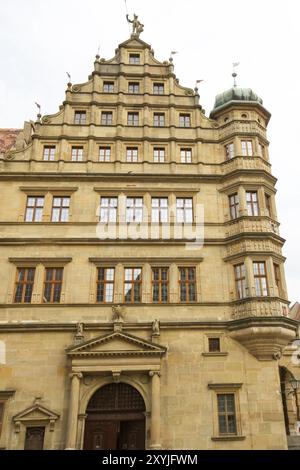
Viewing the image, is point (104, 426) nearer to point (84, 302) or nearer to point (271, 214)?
point (84, 302)

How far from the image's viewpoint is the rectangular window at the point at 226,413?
1738 centimetres

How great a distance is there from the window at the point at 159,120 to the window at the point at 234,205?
19.0ft

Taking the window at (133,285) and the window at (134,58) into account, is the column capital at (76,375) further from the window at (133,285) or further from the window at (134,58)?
the window at (134,58)

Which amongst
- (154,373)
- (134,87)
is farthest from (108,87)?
(154,373)

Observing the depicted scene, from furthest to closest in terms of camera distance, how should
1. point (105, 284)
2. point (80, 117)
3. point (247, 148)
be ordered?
point (80, 117), point (247, 148), point (105, 284)

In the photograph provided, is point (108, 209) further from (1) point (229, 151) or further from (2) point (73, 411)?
(2) point (73, 411)

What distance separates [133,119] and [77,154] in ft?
12.4

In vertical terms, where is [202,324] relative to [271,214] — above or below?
below

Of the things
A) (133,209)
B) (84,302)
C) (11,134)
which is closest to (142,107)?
(133,209)

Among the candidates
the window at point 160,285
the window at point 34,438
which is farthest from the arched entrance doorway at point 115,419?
the window at point 160,285

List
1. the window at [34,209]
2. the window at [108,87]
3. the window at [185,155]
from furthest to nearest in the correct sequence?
the window at [108,87]
the window at [185,155]
the window at [34,209]

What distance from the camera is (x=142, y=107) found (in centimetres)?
2367

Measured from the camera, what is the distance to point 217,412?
692 inches
